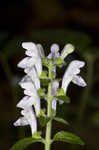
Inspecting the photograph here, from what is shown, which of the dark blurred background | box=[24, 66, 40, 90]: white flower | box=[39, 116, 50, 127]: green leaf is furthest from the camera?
the dark blurred background

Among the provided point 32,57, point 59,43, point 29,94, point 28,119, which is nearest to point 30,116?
point 28,119

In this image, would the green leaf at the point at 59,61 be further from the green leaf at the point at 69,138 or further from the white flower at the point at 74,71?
the green leaf at the point at 69,138

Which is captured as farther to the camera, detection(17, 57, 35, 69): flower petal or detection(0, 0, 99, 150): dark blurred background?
detection(0, 0, 99, 150): dark blurred background

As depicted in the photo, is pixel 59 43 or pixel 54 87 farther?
pixel 59 43

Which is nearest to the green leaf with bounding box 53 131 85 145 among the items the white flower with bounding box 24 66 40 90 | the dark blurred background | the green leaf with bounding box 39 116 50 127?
the green leaf with bounding box 39 116 50 127

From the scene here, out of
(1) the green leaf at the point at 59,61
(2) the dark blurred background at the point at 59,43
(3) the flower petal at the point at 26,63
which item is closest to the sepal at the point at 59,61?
(1) the green leaf at the point at 59,61

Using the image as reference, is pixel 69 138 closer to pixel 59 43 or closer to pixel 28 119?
pixel 28 119

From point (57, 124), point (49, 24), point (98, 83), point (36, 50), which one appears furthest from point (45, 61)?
point (49, 24)

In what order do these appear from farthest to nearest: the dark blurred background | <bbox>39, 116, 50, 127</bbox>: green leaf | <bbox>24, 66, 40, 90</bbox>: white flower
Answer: the dark blurred background < <bbox>24, 66, 40, 90</bbox>: white flower < <bbox>39, 116, 50, 127</bbox>: green leaf

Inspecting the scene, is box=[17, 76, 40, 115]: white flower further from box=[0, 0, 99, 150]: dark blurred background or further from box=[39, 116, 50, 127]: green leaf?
box=[0, 0, 99, 150]: dark blurred background
